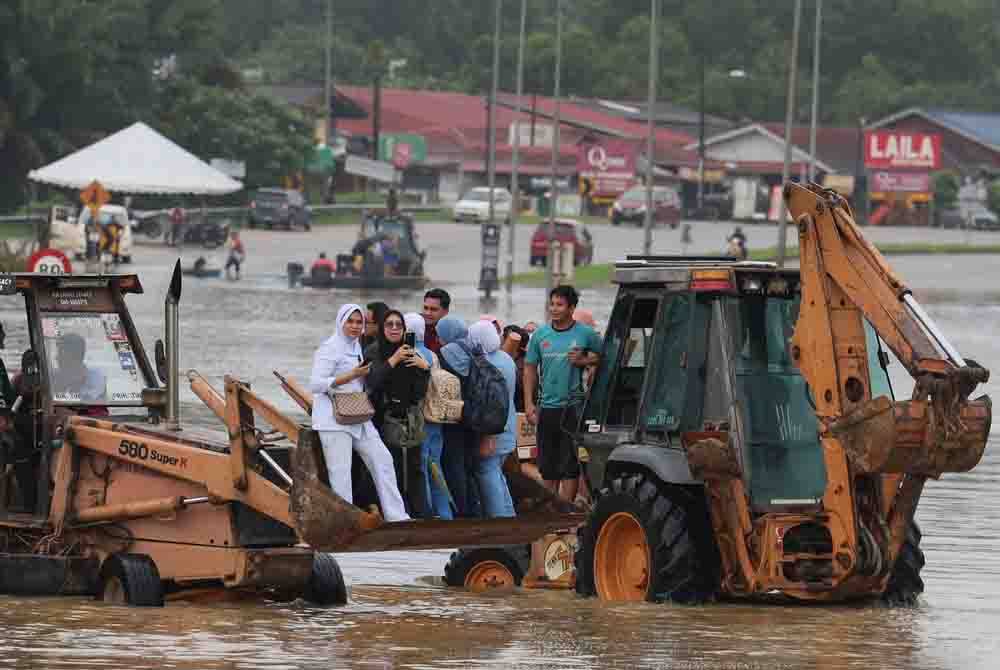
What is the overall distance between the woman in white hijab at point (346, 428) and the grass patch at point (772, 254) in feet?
132

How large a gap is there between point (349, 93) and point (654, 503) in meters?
112

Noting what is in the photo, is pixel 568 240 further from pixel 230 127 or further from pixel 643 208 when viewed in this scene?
pixel 230 127

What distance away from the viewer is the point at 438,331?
14.7m

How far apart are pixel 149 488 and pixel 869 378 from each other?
436 centimetres

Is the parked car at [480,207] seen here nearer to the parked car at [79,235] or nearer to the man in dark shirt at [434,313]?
the parked car at [79,235]

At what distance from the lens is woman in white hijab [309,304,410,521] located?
45.1 feet

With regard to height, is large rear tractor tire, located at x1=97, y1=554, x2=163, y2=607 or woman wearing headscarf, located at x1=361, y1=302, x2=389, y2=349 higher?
woman wearing headscarf, located at x1=361, y1=302, x2=389, y2=349

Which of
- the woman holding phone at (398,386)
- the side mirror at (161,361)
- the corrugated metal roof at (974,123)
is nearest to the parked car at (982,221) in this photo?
the corrugated metal roof at (974,123)

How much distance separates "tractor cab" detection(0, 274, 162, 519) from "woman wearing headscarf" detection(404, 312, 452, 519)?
2.08 meters

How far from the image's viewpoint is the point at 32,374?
1516 cm

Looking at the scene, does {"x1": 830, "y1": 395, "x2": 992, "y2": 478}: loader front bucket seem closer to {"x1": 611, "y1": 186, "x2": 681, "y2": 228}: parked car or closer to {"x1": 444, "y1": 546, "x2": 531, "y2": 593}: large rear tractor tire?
{"x1": 444, "y1": 546, "x2": 531, "y2": 593}: large rear tractor tire

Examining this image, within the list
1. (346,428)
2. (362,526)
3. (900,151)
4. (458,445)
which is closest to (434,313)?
(458,445)

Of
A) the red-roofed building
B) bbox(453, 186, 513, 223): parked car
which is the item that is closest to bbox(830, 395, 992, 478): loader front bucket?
bbox(453, 186, 513, 223): parked car

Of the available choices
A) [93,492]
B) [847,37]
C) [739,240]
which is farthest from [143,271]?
[847,37]
